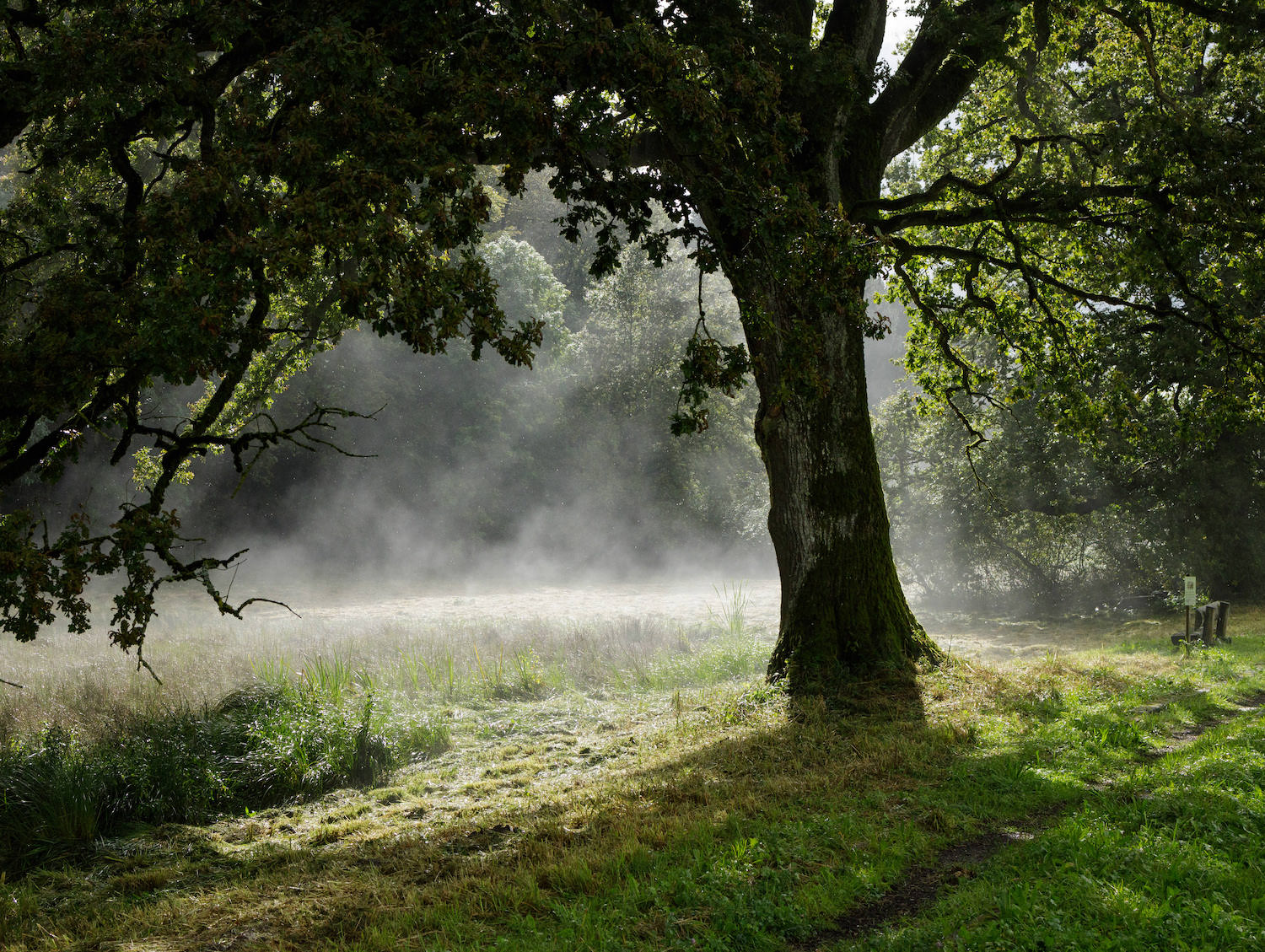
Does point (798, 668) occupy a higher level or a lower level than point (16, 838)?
higher

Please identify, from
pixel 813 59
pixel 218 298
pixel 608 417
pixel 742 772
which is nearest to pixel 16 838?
pixel 218 298

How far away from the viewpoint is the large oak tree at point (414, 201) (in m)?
4.87

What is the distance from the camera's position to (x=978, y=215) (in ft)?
31.7

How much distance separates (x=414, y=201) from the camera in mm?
5246

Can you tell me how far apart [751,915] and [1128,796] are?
3.01m

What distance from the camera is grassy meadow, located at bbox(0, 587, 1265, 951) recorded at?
392 centimetres

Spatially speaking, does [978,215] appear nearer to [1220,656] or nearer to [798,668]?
[798,668]

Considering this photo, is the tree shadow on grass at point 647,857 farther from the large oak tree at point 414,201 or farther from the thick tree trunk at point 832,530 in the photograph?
the large oak tree at point 414,201

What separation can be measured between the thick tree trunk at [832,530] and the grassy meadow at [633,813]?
521 mm

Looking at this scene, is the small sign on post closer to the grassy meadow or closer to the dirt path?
the grassy meadow

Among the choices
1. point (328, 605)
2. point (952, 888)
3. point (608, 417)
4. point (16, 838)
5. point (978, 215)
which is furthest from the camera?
point (608, 417)

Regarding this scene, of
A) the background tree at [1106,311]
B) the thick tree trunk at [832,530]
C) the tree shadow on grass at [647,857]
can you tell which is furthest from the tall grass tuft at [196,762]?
the background tree at [1106,311]

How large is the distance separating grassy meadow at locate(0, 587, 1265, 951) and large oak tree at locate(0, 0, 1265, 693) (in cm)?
163

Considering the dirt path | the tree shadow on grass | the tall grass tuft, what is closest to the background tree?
the tree shadow on grass
